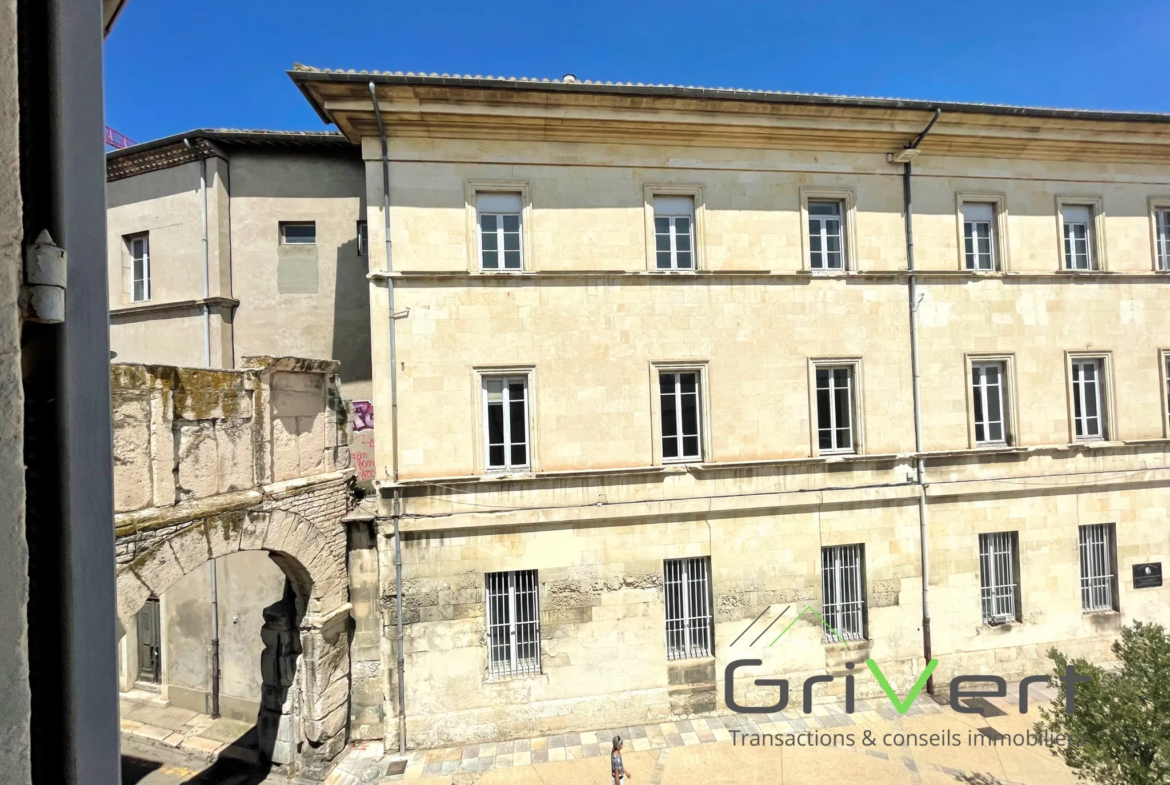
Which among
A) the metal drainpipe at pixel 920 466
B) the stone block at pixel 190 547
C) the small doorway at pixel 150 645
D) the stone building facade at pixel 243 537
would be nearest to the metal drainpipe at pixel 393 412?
the stone building facade at pixel 243 537

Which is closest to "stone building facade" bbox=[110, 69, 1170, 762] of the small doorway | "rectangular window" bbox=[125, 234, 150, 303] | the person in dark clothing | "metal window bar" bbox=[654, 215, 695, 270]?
"metal window bar" bbox=[654, 215, 695, 270]

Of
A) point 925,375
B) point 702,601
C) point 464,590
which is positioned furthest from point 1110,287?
point 464,590

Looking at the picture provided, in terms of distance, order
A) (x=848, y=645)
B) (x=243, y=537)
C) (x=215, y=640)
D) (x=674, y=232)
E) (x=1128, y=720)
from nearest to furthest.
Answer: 1. (x=1128, y=720)
2. (x=243, y=537)
3. (x=674, y=232)
4. (x=848, y=645)
5. (x=215, y=640)

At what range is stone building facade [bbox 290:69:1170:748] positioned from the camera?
29.9 feet

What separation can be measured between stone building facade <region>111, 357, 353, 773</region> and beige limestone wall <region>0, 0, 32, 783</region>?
5564 mm

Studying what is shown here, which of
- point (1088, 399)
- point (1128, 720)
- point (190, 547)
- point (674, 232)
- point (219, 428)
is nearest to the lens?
point (1128, 720)

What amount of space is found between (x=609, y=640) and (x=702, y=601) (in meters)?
1.91

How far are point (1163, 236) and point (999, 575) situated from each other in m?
8.76

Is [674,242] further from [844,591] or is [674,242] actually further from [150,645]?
[150,645]

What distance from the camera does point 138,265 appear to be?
11.7 meters

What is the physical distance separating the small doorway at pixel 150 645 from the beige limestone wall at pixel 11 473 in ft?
44.0

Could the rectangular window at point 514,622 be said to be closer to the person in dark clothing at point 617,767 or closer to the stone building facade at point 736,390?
the stone building facade at point 736,390

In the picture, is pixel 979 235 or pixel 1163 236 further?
pixel 1163 236

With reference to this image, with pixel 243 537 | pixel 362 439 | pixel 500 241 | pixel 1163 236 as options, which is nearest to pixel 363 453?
pixel 362 439
